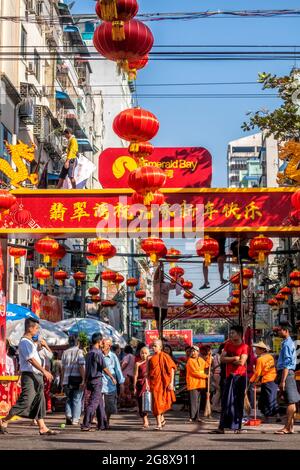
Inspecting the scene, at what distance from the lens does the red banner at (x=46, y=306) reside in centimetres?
→ 3274

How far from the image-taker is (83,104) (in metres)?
56.0

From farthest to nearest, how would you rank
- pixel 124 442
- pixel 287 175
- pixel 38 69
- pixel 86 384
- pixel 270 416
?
pixel 38 69 < pixel 270 416 < pixel 287 175 < pixel 86 384 < pixel 124 442

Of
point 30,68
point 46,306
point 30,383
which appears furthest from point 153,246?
point 30,68

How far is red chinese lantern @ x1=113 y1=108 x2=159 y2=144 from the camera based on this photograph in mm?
13391

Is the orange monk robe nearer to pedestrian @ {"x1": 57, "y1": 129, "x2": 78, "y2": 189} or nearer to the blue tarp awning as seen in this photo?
pedestrian @ {"x1": 57, "y1": 129, "x2": 78, "y2": 189}

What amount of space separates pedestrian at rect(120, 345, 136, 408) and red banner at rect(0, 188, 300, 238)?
13.4 ft

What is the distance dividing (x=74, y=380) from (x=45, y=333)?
5707 mm

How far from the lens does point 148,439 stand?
41.1 ft

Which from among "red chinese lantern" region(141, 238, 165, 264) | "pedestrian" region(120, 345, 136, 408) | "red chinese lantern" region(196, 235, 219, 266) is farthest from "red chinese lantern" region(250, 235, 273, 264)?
"pedestrian" region(120, 345, 136, 408)

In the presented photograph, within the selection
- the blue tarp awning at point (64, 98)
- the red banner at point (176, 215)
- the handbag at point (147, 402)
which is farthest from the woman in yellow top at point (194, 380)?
the blue tarp awning at point (64, 98)
